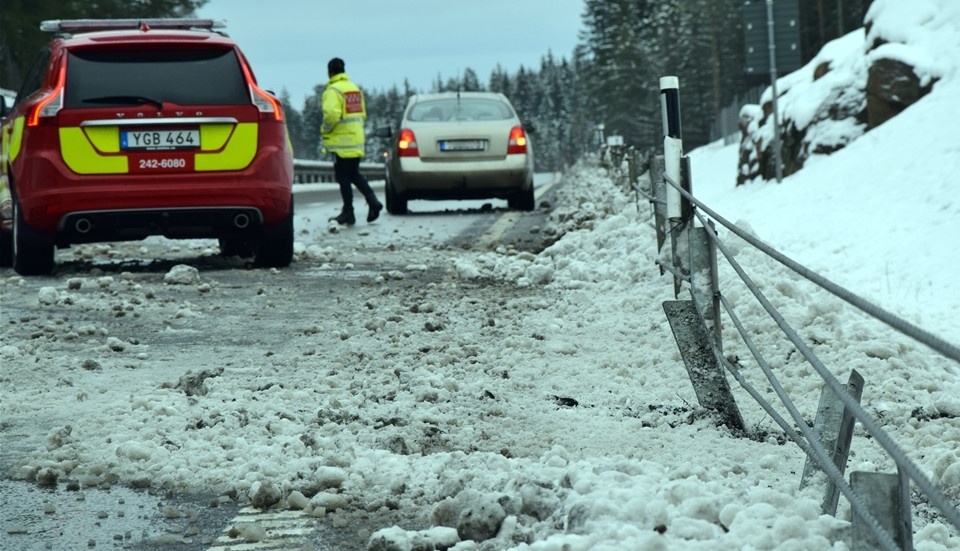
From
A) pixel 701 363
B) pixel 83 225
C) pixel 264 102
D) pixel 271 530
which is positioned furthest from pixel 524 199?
pixel 271 530

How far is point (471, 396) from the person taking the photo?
575cm

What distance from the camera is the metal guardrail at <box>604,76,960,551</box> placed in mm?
2645

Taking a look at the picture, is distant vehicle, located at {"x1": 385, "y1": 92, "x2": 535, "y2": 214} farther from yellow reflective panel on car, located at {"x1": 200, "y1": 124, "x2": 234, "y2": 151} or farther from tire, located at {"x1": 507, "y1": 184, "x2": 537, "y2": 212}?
yellow reflective panel on car, located at {"x1": 200, "y1": 124, "x2": 234, "y2": 151}

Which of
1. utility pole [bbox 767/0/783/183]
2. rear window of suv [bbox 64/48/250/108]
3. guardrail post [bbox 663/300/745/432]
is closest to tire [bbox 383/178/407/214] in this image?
utility pole [bbox 767/0/783/183]

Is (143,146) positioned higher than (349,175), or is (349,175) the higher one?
(143,146)

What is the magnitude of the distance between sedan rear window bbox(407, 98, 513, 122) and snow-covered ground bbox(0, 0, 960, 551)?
789cm

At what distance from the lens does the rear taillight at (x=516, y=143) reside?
1906 centimetres

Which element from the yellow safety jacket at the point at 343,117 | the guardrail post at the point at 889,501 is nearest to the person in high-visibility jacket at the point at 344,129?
the yellow safety jacket at the point at 343,117

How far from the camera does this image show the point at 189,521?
4012mm

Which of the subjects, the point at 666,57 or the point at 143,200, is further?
the point at 666,57

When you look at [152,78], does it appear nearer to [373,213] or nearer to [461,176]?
[373,213]

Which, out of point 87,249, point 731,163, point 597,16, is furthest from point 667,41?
point 87,249

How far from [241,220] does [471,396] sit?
16.8 feet

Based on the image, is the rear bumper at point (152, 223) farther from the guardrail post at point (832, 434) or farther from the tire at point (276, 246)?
the guardrail post at point (832, 434)
